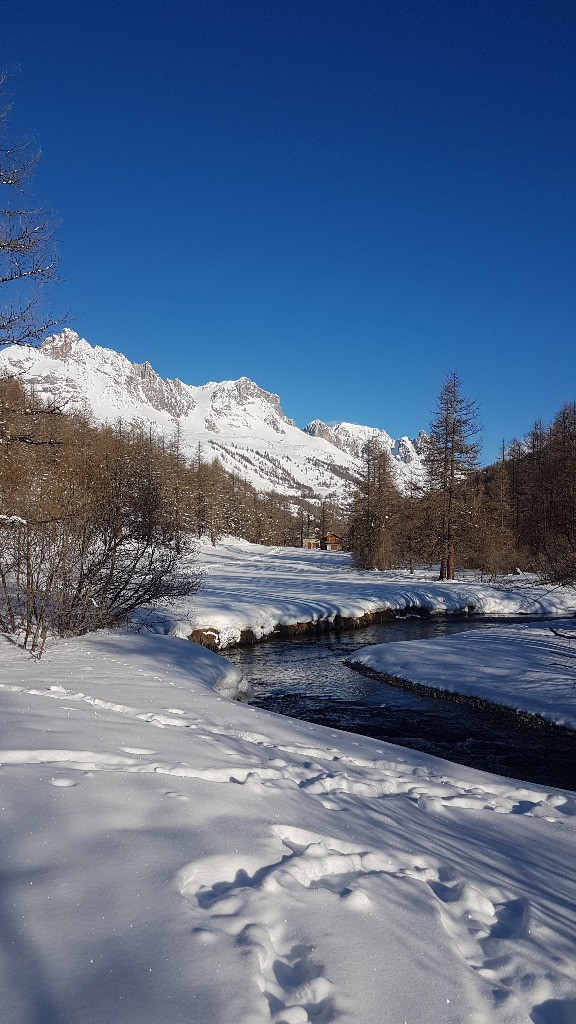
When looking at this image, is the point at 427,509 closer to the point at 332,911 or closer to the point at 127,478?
the point at 127,478

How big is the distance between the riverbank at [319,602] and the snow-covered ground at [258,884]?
9.13 metres

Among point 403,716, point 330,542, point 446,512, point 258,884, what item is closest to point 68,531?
point 403,716

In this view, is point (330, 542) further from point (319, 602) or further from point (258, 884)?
point (258, 884)

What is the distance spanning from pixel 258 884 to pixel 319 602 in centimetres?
1893

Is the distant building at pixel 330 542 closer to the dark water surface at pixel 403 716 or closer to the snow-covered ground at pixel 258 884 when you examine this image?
the dark water surface at pixel 403 716

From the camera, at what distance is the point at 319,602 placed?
70.8 ft

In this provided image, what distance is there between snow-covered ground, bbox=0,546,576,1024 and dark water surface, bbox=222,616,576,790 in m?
2.31

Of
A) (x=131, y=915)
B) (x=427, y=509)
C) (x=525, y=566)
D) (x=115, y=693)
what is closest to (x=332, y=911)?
(x=131, y=915)

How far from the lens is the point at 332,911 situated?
8.95 feet

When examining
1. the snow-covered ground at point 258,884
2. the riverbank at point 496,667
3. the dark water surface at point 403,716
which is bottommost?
the dark water surface at point 403,716

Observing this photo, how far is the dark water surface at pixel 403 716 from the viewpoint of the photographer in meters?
8.16

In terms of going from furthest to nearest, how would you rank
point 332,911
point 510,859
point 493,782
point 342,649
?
point 342,649
point 493,782
point 510,859
point 332,911

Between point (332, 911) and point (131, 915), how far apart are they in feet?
3.45

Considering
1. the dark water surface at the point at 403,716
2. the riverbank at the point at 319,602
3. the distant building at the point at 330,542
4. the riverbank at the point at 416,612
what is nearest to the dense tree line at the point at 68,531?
the riverbank at the point at 319,602
